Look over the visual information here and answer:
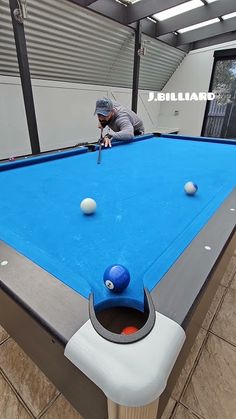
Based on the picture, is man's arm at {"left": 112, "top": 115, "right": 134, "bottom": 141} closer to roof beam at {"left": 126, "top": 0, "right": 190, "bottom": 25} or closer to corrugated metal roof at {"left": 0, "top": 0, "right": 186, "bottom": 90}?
corrugated metal roof at {"left": 0, "top": 0, "right": 186, "bottom": 90}

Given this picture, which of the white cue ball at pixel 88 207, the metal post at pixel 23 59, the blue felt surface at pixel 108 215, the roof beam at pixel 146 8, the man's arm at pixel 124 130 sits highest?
the roof beam at pixel 146 8

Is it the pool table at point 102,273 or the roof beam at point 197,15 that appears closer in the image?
the pool table at point 102,273

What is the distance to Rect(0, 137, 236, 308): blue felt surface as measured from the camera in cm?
61

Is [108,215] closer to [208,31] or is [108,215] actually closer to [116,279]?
[116,279]

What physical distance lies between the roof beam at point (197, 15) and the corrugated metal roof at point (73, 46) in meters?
0.30

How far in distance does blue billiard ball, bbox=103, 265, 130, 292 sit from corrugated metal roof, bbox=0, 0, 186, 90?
2957 millimetres

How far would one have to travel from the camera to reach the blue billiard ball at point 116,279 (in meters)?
0.50

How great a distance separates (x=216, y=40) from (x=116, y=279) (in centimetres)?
569

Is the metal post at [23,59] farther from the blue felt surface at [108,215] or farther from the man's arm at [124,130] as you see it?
the blue felt surface at [108,215]

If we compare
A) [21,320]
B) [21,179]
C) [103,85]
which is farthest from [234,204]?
[103,85]

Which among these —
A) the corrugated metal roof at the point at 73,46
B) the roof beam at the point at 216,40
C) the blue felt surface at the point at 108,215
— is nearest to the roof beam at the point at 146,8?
the corrugated metal roof at the point at 73,46

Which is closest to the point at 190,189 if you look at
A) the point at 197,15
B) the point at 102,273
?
the point at 102,273

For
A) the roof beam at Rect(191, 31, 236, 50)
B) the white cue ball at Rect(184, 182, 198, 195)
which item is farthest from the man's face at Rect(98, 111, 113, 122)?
the roof beam at Rect(191, 31, 236, 50)

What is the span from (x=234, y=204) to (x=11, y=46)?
3.07 metres
